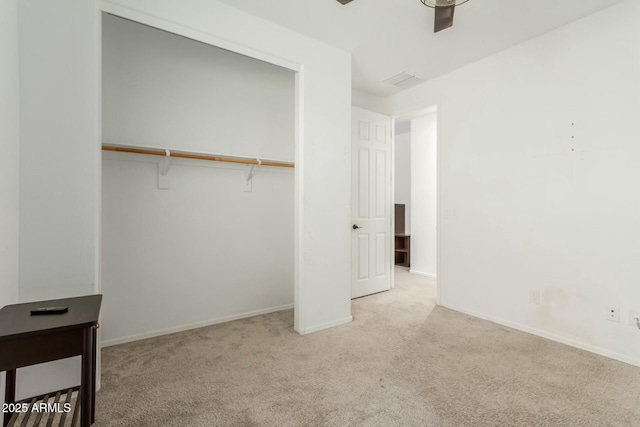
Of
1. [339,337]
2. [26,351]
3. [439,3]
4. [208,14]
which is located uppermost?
[208,14]

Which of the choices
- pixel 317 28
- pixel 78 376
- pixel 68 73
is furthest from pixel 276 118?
pixel 78 376

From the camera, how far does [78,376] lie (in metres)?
1.66

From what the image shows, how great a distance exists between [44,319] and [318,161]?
6.67 feet

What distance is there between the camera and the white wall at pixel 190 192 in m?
2.35

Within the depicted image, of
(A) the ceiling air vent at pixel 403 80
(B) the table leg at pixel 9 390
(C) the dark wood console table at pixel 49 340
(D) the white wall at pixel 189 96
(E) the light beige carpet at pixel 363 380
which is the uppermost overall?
(A) the ceiling air vent at pixel 403 80

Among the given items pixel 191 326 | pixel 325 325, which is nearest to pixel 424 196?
pixel 325 325

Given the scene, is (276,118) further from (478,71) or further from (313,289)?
(478,71)

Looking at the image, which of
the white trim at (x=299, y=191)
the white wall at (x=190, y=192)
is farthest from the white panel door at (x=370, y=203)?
the white trim at (x=299, y=191)

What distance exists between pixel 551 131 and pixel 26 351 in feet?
11.6

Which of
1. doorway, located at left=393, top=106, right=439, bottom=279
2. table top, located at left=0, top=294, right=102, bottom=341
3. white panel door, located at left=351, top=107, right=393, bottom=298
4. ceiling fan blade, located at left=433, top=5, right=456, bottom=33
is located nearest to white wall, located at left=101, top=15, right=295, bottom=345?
white panel door, located at left=351, top=107, right=393, bottom=298

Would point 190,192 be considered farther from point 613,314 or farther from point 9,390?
point 613,314

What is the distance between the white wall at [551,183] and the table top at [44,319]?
123 inches

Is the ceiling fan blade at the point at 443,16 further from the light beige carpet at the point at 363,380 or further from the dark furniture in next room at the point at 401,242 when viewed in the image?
the dark furniture in next room at the point at 401,242

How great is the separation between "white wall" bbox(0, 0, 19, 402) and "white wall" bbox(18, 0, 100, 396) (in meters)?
0.04
